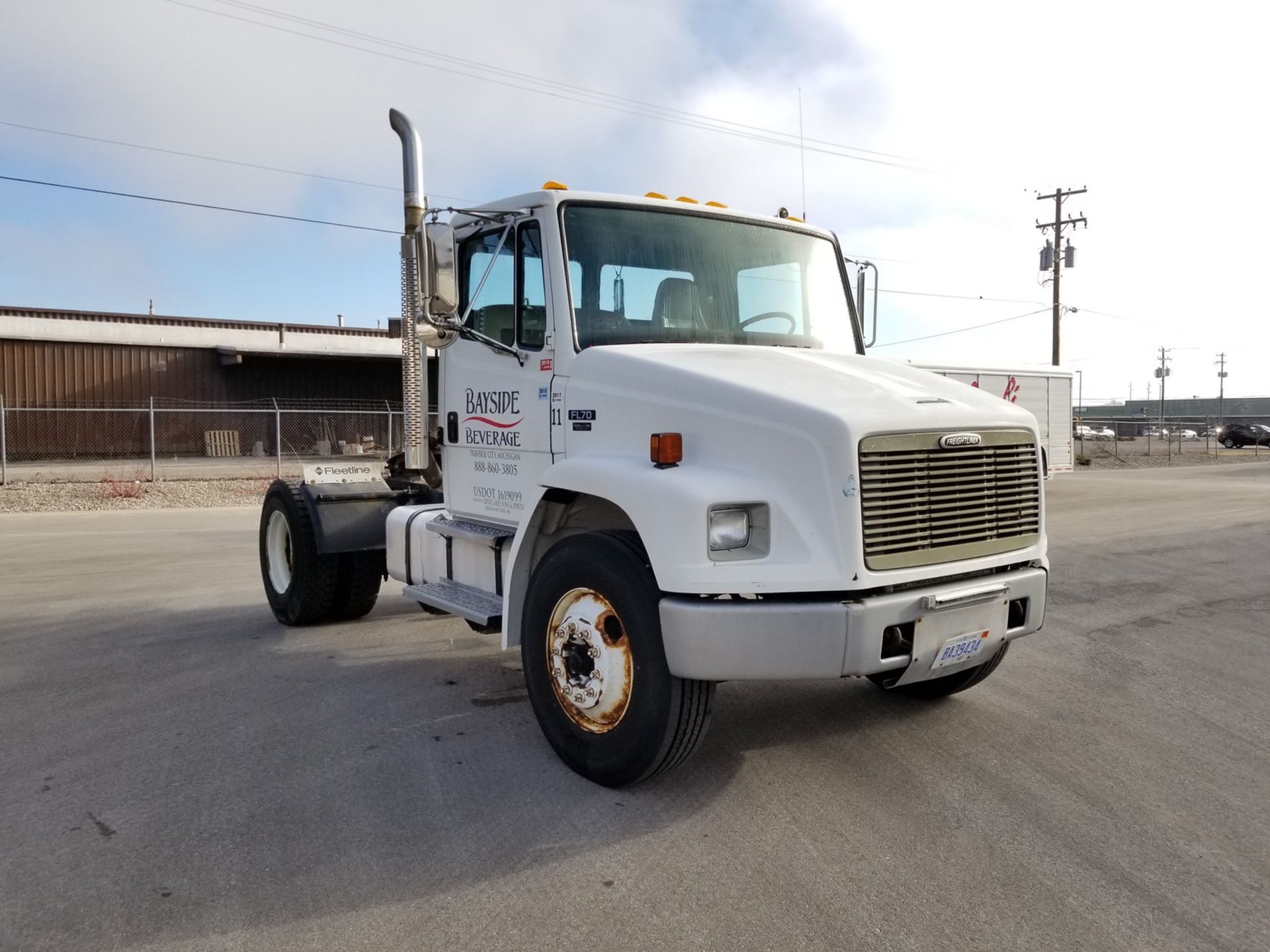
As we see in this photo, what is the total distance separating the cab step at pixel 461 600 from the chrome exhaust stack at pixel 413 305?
3.08 ft

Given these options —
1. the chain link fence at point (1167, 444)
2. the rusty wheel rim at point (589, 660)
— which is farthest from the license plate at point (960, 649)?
the chain link fence at point (1167, 444)

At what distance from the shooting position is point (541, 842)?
11.7ft

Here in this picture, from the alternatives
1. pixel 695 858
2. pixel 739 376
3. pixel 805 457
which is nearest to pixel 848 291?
pixel 739 376

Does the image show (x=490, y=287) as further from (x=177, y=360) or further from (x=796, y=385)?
(x=177, y=360)

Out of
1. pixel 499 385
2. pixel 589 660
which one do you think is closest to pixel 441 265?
pixel 499 385

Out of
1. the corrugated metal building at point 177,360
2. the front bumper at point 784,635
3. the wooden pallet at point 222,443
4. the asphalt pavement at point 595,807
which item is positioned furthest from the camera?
the wooden pallet at point 222,443

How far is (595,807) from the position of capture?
389 centimetres

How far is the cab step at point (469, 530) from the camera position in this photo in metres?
5.17

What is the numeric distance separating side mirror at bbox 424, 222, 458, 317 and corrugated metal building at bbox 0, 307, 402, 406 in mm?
28582

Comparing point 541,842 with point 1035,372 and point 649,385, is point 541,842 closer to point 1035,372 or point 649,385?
point 649,385

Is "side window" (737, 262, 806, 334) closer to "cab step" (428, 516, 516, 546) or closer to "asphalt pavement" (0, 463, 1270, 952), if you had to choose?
"cab step" (428, 516, 516, 546)

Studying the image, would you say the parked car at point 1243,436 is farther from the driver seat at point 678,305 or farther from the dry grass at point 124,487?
the driver seat at point 678,305

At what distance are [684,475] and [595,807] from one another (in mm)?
1398

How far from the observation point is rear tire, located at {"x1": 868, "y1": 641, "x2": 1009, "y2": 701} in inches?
195
